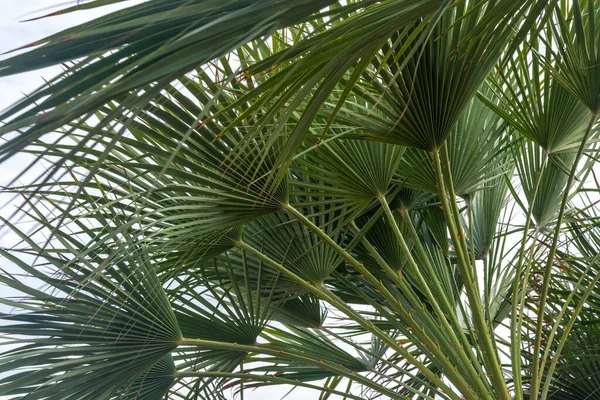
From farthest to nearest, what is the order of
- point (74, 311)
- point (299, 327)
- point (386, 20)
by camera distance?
point (299, 327), point (74, 311), point (386, 20)

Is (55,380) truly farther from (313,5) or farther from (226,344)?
(313,5)

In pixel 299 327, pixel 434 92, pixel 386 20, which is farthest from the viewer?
pixel 299 327

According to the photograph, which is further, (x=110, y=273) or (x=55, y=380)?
(x=110, y=273)

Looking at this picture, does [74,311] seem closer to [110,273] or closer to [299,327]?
[110,273]

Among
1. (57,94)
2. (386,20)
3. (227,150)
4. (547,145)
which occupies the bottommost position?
(57,94)

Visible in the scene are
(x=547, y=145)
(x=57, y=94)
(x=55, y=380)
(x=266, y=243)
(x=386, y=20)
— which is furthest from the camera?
(x=266, y=243)

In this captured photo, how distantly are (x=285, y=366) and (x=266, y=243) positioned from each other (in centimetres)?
41

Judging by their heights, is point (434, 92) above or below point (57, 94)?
above

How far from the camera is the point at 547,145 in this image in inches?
67.9

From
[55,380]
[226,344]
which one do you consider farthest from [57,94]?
[226,344]

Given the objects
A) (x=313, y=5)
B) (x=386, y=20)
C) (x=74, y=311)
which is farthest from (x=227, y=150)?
(x=313, y=5)

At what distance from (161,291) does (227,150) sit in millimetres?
376

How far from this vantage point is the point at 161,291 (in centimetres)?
160

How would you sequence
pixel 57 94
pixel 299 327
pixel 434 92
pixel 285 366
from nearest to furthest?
pixel 57 94
pixel 434 92
pixel 285 366
pixel 299 327
